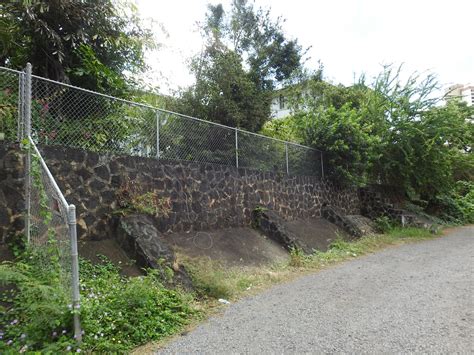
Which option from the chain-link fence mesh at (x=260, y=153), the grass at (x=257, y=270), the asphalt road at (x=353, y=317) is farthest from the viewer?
the chain-link fence mesh at (x=260, y=153)

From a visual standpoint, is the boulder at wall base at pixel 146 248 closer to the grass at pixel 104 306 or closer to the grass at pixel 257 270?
the grass at pixel 104 306

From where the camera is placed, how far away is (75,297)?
3.00m

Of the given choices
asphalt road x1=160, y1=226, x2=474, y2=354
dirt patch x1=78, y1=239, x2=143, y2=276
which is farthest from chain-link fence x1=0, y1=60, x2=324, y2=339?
asphalt road x1=160, y1=226, x2=474, y2=354

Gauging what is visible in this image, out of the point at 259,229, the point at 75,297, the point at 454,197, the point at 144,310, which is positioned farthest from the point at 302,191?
the point at 454,197

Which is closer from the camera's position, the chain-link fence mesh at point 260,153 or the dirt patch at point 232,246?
the dirt patch at point 232,246

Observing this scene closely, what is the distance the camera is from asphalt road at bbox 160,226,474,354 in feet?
10.3

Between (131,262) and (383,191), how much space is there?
12.5m

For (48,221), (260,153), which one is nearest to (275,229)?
(260,153)

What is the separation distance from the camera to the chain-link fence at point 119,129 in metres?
5.05

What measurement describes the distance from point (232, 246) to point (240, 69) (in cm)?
741

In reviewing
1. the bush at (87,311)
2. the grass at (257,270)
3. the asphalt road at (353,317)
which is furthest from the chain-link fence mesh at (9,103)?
the asphalt road at (353,317)

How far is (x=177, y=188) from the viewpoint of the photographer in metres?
7.07

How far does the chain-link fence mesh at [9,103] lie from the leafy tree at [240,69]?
7241 mm

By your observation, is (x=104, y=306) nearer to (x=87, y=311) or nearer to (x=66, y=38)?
(x=87, y=311)
